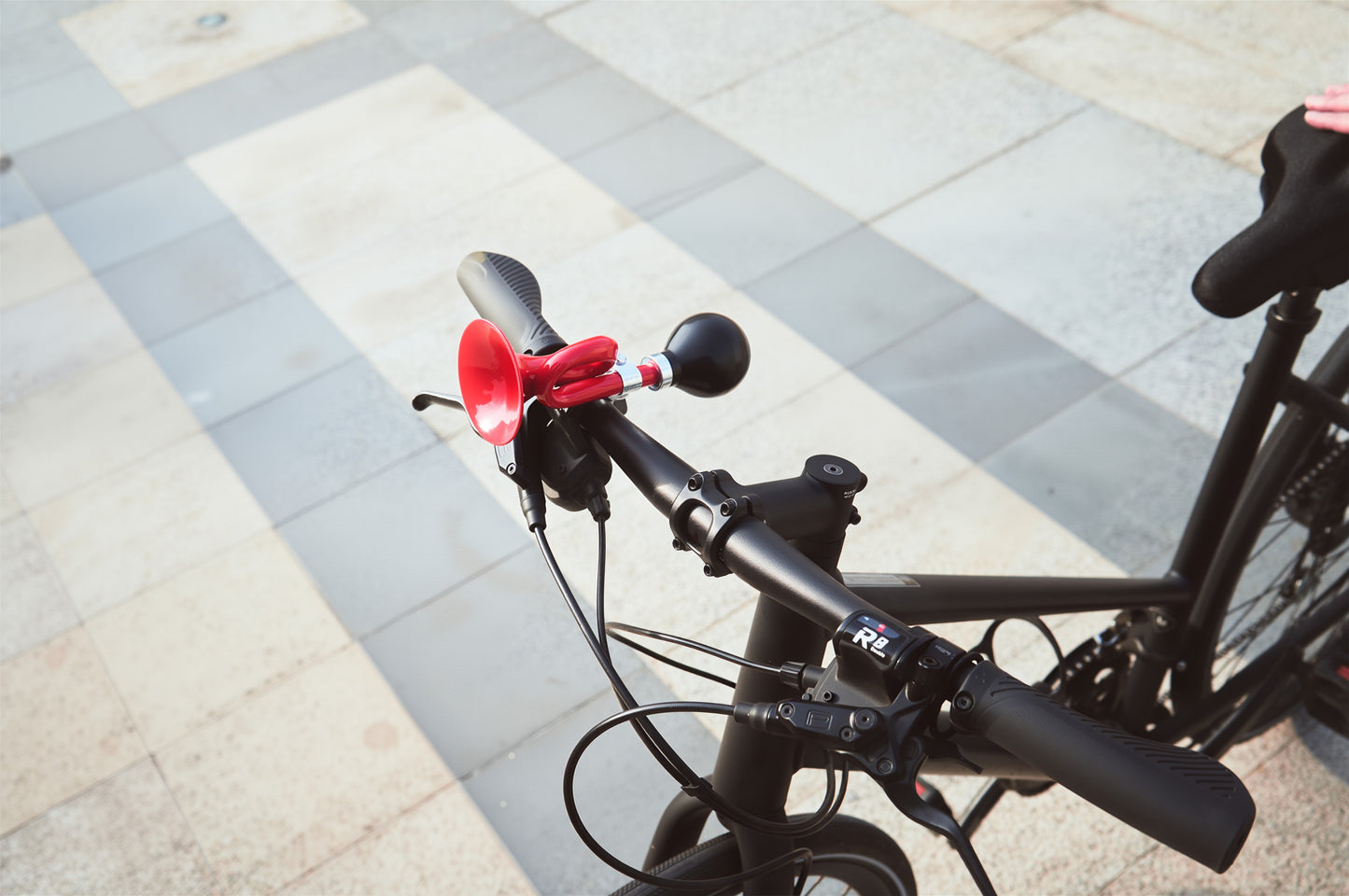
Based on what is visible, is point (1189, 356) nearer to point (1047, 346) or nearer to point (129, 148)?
point (1047, 346)

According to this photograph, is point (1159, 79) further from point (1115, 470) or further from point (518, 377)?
point (518, 377)

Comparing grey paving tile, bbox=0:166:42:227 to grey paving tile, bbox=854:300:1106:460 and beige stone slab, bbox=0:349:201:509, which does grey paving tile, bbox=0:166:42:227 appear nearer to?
beige stone slab, bbox=0:349:201:509

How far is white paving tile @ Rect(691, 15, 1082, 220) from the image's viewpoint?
4051mm

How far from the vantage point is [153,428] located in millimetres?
3553

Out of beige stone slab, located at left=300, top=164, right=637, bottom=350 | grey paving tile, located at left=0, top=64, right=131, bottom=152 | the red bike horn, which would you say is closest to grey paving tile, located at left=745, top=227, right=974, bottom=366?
beige stone slab, located at left=300, top=164, right=637, bottom=350

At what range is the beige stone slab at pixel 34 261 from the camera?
420 centimetres

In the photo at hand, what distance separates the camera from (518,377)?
37.1 inches

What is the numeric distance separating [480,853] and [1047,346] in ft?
6.98

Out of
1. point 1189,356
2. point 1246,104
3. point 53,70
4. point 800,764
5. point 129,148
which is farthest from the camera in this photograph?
point 53,70

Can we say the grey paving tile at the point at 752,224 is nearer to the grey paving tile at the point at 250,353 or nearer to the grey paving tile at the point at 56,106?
the grey paving tile at the point at 250,353

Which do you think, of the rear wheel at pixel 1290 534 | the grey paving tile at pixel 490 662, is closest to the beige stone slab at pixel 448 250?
the grey paving tile at pixel 490 662

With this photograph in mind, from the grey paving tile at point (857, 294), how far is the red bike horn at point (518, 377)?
8.05 feet

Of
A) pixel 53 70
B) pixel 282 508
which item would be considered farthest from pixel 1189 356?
pixel 53 70

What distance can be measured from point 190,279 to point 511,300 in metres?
3.37
